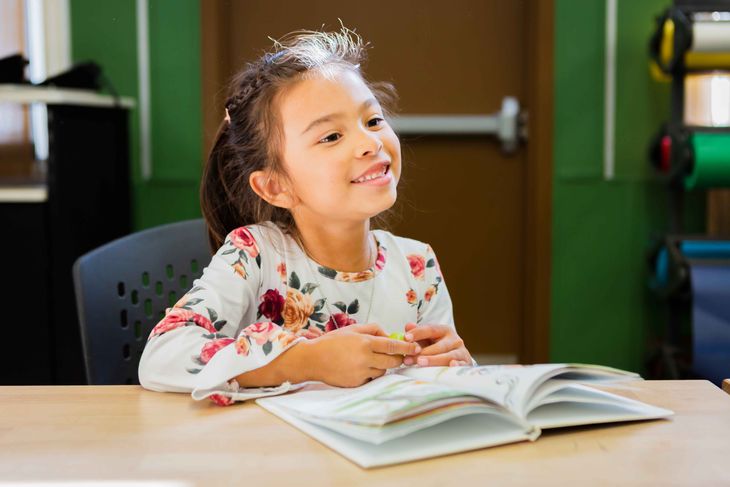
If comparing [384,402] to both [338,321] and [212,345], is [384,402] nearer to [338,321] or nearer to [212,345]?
[212,345]

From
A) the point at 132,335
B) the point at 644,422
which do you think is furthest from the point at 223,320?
the point at 644,422

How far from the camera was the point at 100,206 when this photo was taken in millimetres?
2596

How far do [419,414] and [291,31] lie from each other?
7.82 ft

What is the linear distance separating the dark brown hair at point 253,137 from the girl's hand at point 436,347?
396mm

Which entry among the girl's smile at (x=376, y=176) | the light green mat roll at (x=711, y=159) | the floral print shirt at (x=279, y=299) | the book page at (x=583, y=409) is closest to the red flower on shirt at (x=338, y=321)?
the floral print shirt at (x=279, y=299)

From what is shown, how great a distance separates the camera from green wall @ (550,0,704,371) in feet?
9.34

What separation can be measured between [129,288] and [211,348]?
36 cm

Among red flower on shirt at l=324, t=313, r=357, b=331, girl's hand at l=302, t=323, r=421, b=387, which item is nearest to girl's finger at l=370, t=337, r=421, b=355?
girl's hand at l=302, t=323, r=421, b=387

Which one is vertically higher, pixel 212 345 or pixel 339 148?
pixel 339 148

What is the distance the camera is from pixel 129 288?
4.30ft

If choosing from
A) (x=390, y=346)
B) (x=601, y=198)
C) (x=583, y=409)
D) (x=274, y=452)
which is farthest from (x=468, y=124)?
(x=274, y=452)

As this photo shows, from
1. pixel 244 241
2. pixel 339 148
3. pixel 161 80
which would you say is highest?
pixel 161 80

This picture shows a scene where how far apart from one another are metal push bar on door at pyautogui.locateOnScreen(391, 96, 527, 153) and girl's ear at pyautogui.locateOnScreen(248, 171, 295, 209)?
1.60m

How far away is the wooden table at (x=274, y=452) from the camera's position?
2.19ft
